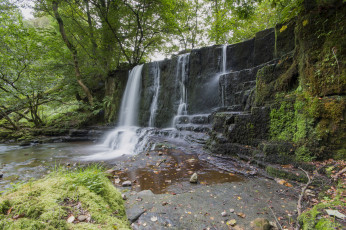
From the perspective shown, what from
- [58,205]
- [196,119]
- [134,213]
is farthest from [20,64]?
[58,205]

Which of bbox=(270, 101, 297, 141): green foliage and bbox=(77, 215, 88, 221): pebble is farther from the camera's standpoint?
bbox=(270, 101, 297, 141): green foliage

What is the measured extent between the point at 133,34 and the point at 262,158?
1376 centimetres

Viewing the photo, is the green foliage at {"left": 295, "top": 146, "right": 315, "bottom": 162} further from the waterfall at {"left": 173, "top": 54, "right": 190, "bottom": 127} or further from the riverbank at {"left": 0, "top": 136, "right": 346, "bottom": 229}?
the waterfall at {"left": 173, "top": 54, "right": 190, "bottom": 127}

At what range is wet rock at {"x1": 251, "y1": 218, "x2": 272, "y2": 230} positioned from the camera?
1.93 m

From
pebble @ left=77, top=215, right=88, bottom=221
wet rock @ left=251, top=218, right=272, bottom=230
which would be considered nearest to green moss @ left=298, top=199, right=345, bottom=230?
wet rock @ left=251, top=218, right=272, bottom=230

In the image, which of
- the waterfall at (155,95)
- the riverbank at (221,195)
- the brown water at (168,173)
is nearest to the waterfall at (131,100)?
the waterfall at (155,95)

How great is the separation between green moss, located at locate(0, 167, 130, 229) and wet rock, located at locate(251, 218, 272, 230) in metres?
1.63

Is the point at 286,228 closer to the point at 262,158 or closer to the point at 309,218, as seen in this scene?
the point at 309,218

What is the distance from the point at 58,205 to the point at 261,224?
2193 millimetres

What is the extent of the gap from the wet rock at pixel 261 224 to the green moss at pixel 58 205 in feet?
5.36

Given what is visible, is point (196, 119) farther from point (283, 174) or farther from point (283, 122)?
point (283, 174)

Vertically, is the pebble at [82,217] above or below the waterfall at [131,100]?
below

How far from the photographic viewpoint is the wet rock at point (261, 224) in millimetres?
1931

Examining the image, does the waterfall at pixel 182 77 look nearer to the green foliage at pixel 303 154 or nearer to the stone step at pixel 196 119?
the stone step at pixel 196 119
